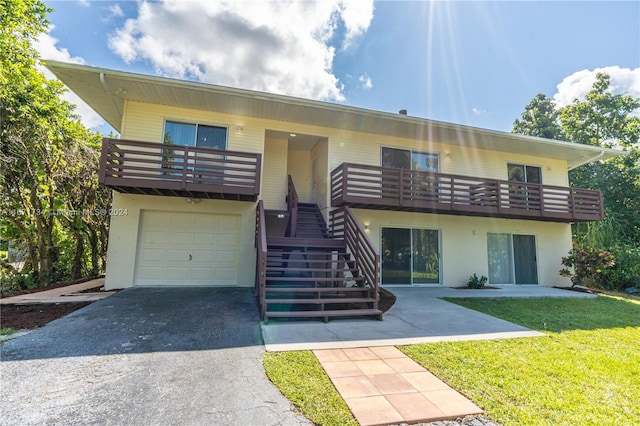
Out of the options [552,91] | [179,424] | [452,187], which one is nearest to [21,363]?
[179,424]

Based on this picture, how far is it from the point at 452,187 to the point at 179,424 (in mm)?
8683

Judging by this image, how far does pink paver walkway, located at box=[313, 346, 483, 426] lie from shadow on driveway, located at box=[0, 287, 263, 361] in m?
1.37

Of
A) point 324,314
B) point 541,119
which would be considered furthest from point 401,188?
point 541,119

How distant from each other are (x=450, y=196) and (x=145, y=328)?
27.6 ft

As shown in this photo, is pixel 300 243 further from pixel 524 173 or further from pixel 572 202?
pixel 572 202

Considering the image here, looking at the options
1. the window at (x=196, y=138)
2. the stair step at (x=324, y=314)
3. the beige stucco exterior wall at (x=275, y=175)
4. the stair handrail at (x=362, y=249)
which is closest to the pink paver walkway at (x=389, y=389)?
the stair step at (x=324, y=314)

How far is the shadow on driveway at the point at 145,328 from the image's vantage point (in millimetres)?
3637

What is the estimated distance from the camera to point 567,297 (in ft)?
26.6

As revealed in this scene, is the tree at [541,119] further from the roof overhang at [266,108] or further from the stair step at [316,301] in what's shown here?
the stair step at [316,301]

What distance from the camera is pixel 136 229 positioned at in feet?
24.6

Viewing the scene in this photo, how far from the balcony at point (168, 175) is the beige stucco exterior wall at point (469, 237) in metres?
3.65

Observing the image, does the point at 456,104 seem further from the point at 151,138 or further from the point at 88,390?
the point at 88,390

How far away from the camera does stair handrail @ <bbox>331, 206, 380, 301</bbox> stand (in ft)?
18.2

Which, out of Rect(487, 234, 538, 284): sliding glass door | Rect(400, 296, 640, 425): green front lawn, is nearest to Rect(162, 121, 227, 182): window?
Rect(400, 296, 640, 425): green front lawn
